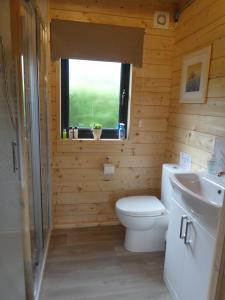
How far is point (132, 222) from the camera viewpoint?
7.06ft

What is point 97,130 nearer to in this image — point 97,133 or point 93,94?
point 97,133

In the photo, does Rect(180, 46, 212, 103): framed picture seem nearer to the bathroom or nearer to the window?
the bathroom

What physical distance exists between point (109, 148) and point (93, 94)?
0.62 m

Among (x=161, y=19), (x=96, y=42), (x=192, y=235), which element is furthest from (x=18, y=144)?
(x=161, y=19)

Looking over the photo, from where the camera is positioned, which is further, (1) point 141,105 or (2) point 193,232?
(1) point 141,105

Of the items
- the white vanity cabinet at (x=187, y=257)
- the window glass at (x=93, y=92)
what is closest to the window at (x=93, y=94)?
the window glass at (x=93, y=92)

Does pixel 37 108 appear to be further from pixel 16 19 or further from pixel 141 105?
pixel 141 105

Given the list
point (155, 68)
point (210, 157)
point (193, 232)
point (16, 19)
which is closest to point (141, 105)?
point (155, 68)

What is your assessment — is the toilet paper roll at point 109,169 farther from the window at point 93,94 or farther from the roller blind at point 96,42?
the roller blind at point 96,42

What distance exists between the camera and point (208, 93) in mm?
1898

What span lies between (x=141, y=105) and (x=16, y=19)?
5.51 feet

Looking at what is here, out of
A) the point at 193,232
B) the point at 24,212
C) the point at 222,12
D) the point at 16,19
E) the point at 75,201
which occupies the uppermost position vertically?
the point at 222,12

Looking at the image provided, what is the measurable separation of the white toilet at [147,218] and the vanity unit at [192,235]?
0.34 metres

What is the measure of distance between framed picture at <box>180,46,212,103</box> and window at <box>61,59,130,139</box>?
25.0 inches
